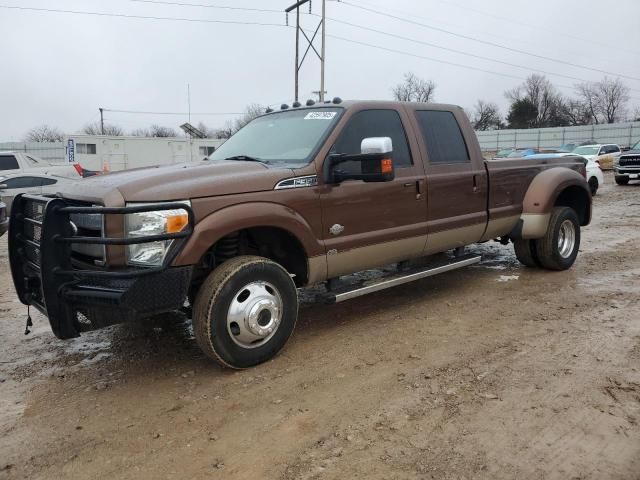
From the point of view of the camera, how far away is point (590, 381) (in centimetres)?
375

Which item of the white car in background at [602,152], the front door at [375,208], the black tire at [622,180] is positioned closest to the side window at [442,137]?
the front door at [375,208]

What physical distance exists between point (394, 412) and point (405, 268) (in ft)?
8.50

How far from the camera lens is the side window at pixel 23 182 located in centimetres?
1238

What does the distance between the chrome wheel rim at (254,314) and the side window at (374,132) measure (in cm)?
127

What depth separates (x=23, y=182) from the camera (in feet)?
41.2

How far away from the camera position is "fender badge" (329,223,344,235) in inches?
177

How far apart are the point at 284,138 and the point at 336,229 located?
1000mm

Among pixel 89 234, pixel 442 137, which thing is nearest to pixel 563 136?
pixel 442 137

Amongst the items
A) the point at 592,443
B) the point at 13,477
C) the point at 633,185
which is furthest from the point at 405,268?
the point at 633,185

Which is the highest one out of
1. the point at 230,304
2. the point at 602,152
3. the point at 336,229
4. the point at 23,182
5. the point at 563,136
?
the point at 563,136

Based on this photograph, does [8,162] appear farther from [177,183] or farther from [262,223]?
[262,223]

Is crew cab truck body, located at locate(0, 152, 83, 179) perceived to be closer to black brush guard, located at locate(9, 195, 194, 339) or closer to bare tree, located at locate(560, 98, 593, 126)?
black brush guard, located at locate(9, 195, 194, 339)

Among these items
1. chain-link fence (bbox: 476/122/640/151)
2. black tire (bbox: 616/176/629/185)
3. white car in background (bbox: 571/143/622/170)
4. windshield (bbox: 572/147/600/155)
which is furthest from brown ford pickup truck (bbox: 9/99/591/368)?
chain-link fence (bbox: 476/122/640/151)

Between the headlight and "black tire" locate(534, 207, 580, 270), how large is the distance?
493cm
